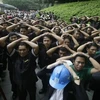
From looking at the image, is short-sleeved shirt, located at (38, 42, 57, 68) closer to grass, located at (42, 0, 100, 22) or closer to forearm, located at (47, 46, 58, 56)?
forearm, located at (47, 46, 58, 56)

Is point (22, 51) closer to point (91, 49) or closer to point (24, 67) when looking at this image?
point (24, 67)

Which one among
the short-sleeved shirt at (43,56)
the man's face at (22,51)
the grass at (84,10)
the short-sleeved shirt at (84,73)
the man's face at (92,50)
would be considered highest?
the man's face at (22,51)

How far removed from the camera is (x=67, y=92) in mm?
2947

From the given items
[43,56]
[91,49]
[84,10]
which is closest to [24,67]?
[43,56]

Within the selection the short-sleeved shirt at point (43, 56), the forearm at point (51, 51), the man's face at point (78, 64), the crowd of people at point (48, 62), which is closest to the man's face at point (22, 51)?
the crowd of people at point (48, 62)

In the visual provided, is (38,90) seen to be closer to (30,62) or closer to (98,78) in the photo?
(30,62)

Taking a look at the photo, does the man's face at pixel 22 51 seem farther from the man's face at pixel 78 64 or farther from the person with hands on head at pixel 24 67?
the man's face at pixel 78 64

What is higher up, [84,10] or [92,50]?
[92,50]

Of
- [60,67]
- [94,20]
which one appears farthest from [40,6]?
[60,67]

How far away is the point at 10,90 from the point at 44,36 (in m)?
1.68

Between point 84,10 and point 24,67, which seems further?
point 84,10

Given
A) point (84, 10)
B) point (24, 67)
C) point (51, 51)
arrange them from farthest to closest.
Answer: point (84, 10)
point (51, 51)
point (24, 67)

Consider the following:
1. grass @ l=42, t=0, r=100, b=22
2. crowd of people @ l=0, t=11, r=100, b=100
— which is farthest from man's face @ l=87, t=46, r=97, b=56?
grass @ l=42, t=0, r=100, b=22

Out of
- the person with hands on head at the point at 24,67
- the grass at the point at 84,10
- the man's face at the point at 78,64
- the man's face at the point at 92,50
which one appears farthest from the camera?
the grass at the point at 84,10
